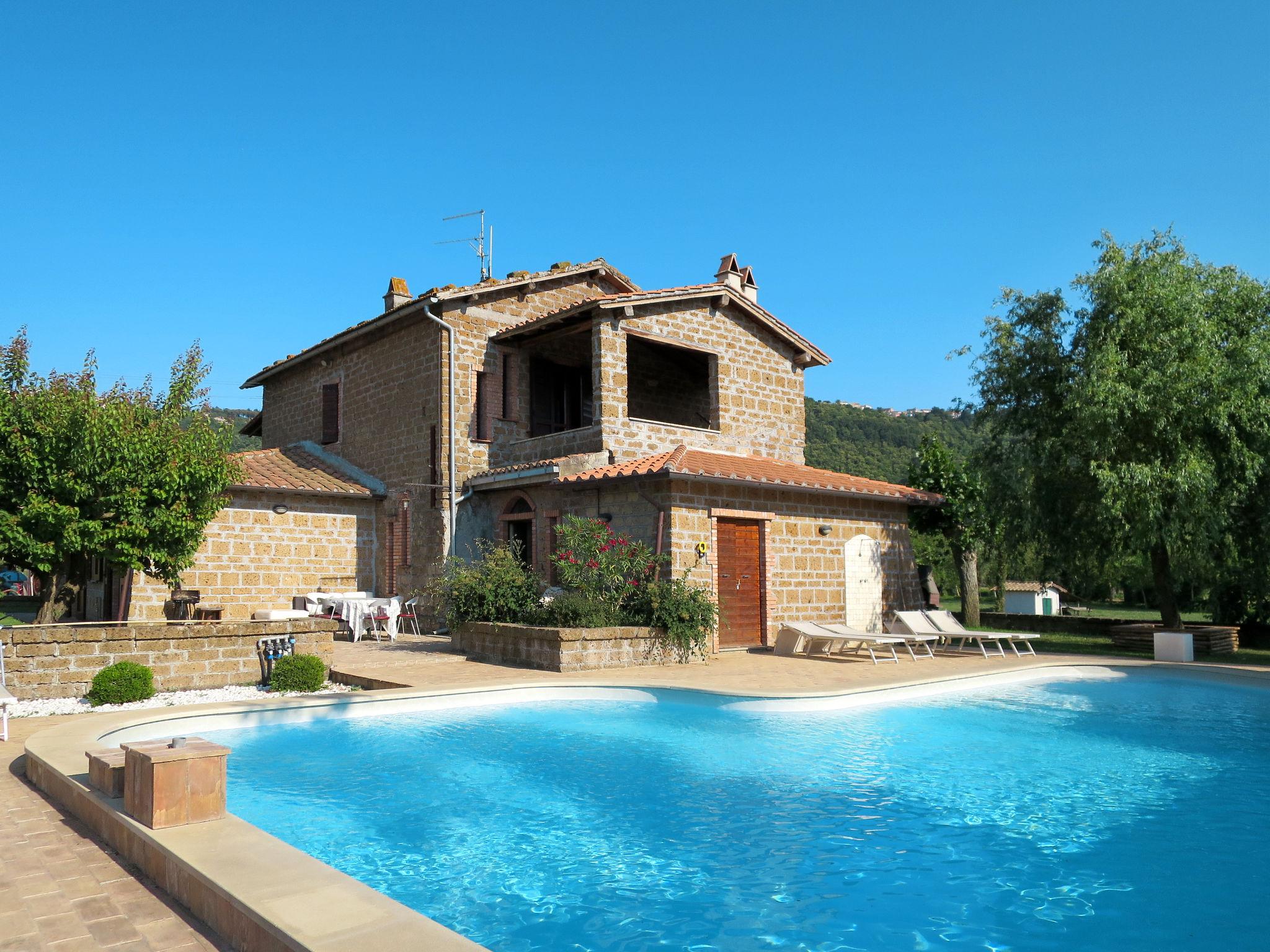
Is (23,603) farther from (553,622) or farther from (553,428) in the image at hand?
(553,622)

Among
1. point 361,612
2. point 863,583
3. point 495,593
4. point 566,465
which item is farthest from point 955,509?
point 361,612

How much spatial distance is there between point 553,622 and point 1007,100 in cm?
1017

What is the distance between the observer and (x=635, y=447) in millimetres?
16766

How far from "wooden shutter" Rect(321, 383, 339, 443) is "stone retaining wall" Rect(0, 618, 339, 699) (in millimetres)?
10424

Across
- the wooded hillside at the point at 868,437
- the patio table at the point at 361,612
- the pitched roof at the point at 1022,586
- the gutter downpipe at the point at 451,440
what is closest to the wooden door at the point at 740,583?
the gutter downpipe at the point at 451,440

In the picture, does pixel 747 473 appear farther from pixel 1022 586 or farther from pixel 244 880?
pixel 1022 586

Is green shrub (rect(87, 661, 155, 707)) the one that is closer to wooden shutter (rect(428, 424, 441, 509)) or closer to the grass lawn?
wooden shutter (rect(428, 424, 441, 509))

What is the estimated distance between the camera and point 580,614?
41.3 ft

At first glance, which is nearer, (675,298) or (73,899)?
(73,899)

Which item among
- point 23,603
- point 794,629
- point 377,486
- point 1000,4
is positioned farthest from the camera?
point 23,603

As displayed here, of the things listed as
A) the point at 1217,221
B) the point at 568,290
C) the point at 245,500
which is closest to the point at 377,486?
the point at 245,500

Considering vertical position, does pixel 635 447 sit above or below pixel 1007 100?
below

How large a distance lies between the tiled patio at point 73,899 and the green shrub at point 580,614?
770cm

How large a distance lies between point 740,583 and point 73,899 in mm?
12469
